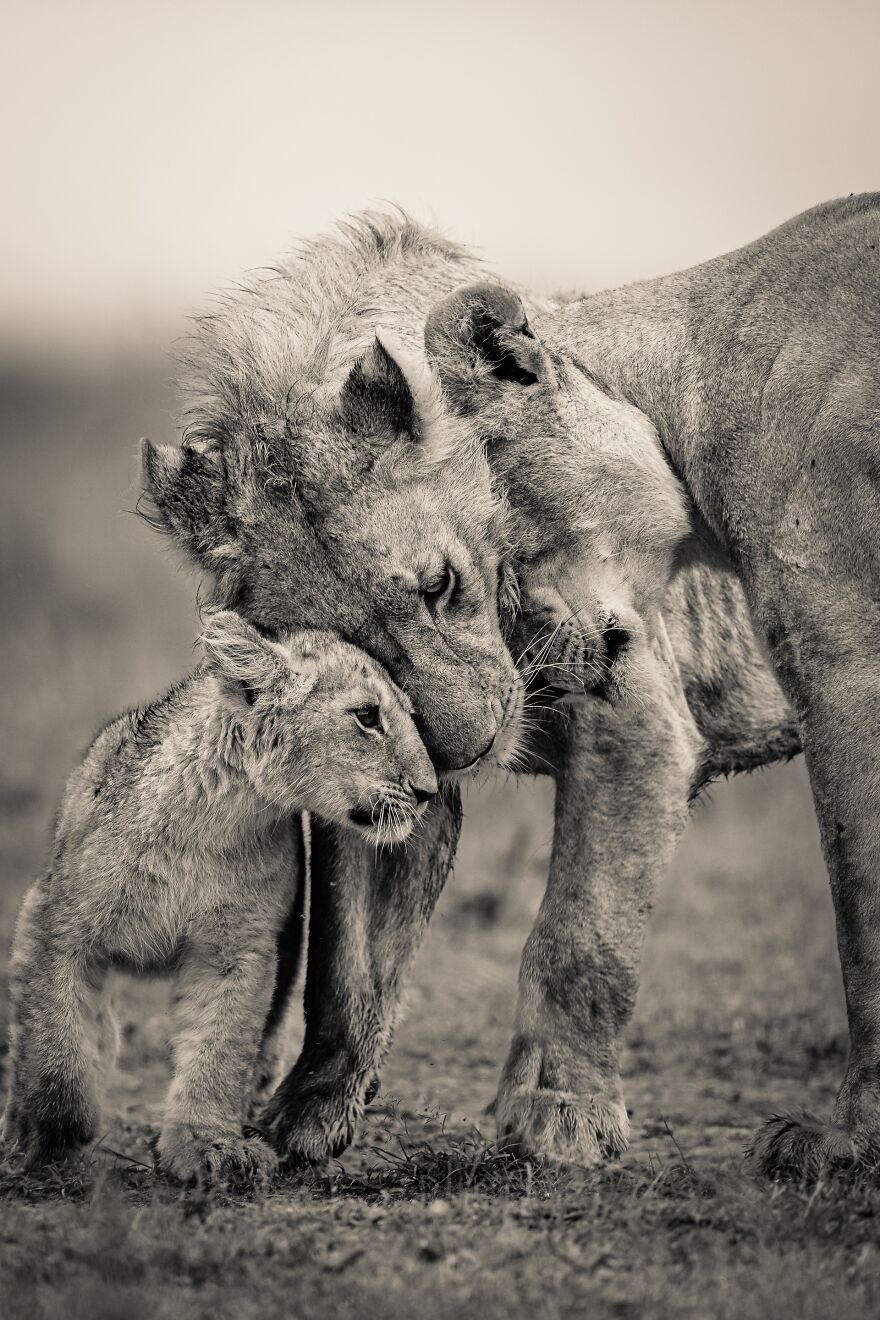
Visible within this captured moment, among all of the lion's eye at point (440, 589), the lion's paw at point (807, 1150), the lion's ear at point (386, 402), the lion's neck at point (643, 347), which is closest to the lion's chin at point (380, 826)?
the lion's eye at point (440, 589)

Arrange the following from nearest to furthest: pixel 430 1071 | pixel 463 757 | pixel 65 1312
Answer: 1. pixel 65 1312
2. pixel 463 757
3. pixel 430 1071

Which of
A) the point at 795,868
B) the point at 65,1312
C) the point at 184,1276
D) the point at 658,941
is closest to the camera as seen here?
the point at 65,1312

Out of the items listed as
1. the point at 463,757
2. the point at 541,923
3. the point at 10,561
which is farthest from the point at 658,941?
the point at 10,561

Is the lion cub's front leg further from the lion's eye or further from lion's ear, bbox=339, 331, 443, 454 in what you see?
lion's ear, bbox=339, 331, 443, 454

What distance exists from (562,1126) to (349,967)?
0.72 meters

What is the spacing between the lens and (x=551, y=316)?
521 cm

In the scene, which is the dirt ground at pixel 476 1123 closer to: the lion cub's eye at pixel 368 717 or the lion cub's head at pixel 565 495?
the lion cub's head at pixel 565 495

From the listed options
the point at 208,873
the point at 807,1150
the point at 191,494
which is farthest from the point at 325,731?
the point at 807,1150

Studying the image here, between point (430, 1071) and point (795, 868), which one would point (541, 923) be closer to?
point (430, 1071)

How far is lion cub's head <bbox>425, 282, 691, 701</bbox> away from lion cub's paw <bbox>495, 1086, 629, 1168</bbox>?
1129 millimetres

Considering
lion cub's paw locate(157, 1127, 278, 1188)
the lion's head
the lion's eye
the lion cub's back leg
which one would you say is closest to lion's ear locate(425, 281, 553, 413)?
the lion's head

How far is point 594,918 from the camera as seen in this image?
4809 millimetres

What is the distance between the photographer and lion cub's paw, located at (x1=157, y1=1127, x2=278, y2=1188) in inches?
159

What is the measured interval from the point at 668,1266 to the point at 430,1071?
108 inches
